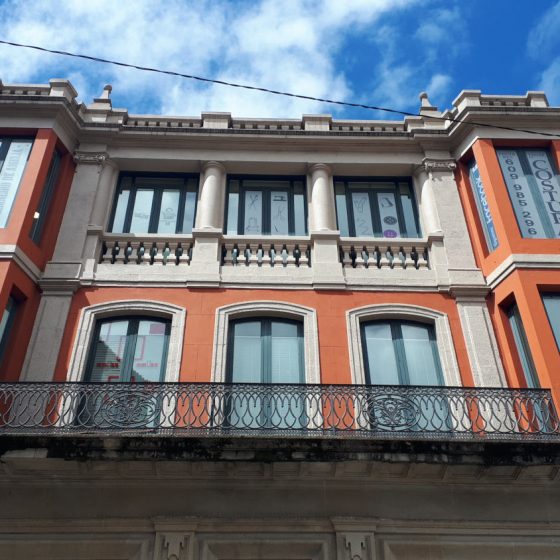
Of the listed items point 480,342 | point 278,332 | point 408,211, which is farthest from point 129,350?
point 408,211

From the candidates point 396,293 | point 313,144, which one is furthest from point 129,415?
point 313,144

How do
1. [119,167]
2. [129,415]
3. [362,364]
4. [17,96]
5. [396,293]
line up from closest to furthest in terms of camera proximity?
[129,415]
[362,364]
[396,293]
[17,96]
[119,167]

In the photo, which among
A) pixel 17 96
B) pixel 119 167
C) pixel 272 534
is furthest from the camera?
pixel 119 167

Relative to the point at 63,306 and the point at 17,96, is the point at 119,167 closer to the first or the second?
the point at 17,96

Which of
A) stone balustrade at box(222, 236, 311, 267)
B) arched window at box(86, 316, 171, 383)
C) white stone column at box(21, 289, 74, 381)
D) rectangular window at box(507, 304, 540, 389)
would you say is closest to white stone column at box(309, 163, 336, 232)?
stone balustrade at box(222, 236, 311, 267)

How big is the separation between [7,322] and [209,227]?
4.45 meters

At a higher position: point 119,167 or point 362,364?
point 119,167

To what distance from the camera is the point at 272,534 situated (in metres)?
9.19

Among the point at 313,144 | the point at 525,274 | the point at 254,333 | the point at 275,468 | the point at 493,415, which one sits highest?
the point at 313,144

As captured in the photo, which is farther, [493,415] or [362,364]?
[362,364]

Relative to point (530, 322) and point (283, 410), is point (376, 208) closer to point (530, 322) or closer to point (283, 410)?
point (530, 322)

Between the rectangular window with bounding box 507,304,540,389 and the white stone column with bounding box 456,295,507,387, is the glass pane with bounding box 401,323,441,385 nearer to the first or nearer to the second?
the white stone column with bounding box 456,295,507,387

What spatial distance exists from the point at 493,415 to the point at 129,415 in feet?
19.7

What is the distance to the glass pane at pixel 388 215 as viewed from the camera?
13898mm
